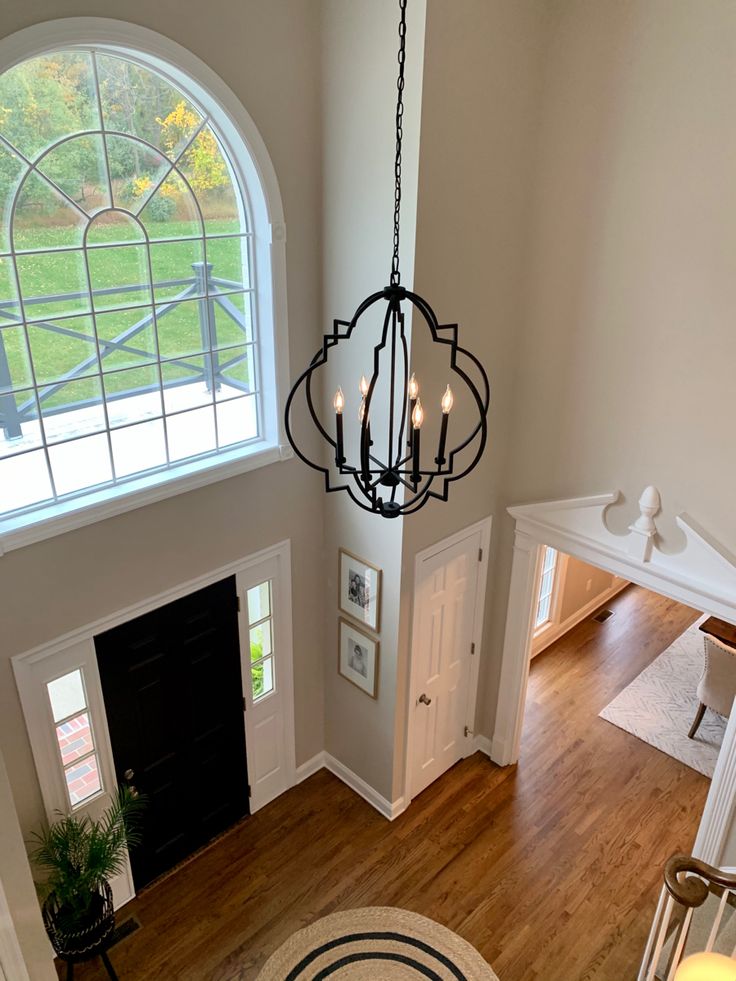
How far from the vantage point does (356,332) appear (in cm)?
469

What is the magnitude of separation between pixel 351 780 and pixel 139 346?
374 centimetres

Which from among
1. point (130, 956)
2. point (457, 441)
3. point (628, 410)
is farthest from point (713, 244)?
point (130, 956)

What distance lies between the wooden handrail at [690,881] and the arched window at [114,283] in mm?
3123

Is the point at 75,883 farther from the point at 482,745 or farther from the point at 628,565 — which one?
the point at 628,565

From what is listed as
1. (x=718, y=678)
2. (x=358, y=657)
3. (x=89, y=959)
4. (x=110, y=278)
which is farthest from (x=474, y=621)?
(x=110, y=278)

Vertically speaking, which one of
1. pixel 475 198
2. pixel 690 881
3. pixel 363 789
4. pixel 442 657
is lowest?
pixel 363 789

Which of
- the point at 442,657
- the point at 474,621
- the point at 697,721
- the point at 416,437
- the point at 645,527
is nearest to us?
the point at 416,437

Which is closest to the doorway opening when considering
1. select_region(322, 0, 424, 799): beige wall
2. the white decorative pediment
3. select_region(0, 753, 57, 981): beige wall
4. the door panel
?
the door panel

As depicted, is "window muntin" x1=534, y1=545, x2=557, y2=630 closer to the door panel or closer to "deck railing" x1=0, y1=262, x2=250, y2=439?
the door panel

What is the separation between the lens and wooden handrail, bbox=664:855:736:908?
116 inches

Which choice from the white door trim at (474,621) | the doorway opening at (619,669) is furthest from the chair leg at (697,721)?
the white door trim at (474,621)

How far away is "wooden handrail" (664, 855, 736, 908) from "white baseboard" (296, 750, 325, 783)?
11.2ft

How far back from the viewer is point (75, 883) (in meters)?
4.23

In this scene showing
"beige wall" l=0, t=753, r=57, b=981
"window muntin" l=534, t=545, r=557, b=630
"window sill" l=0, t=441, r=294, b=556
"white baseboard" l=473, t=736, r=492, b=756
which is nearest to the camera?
"beige wall" l=0, t=753, r=57, b=981
